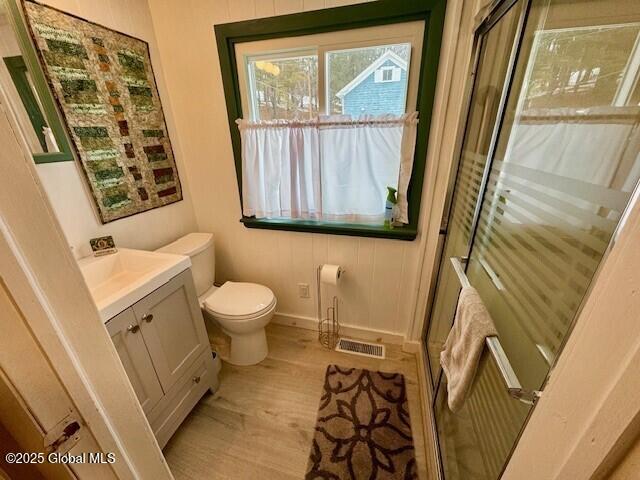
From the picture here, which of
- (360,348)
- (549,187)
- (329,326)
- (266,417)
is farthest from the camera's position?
(329,326)

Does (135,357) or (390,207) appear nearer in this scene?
(135,357)

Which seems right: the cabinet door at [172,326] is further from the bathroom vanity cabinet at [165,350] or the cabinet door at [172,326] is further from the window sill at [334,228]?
the window sill at [334,228]

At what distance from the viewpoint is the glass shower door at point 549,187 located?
495 millimetres

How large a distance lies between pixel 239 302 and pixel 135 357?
0.62 meters

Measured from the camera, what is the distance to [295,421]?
140cm

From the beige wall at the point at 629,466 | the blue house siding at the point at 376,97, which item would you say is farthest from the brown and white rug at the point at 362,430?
the blue house siding at the point at 376,97

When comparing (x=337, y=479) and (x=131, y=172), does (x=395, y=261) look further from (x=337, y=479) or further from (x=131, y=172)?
(x=131, y=172)

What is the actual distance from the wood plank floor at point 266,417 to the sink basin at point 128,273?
852 mm

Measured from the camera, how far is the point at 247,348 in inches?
67.6

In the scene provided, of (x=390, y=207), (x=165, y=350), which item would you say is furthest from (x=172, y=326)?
(x=390, y=207)

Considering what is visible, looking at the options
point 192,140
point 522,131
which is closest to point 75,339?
point 522,131

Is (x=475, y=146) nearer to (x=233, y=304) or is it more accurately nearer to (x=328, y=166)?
(x=328, y=166)

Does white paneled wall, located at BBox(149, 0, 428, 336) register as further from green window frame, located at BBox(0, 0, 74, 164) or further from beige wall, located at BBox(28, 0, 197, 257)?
green window frame, located at BBox(0, 0, 74, 164)

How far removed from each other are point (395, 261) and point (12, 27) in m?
2.08
